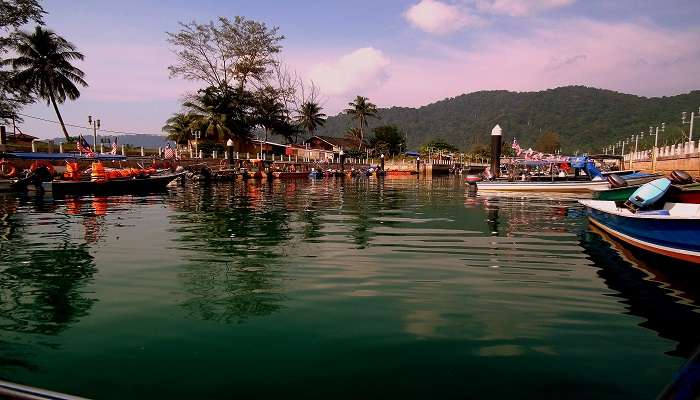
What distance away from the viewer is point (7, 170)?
31.5m

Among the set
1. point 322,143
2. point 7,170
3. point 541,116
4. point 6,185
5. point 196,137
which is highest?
point 541,116

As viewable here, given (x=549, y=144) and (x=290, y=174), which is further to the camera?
(x=549, y=144)

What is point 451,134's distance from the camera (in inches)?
6093

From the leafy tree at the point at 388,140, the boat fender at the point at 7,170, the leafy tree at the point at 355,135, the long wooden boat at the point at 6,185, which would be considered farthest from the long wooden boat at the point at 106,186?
the leafy tree at the point at 388,140

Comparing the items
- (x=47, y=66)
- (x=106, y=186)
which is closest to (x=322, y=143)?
(x=47, y=66)

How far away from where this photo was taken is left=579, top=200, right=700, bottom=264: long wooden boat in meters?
7.10

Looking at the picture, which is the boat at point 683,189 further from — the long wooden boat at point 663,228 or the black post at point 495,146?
the black post at point 495,146

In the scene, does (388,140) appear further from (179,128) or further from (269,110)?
(179,128)

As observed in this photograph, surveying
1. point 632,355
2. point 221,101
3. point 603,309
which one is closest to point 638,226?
point 603,309

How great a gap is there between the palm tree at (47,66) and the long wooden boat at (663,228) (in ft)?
155

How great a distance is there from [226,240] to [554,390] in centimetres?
862

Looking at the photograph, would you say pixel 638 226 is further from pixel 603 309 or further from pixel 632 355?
pixel 632 355

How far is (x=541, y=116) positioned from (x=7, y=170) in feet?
485

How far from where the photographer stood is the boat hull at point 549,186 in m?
26.1
